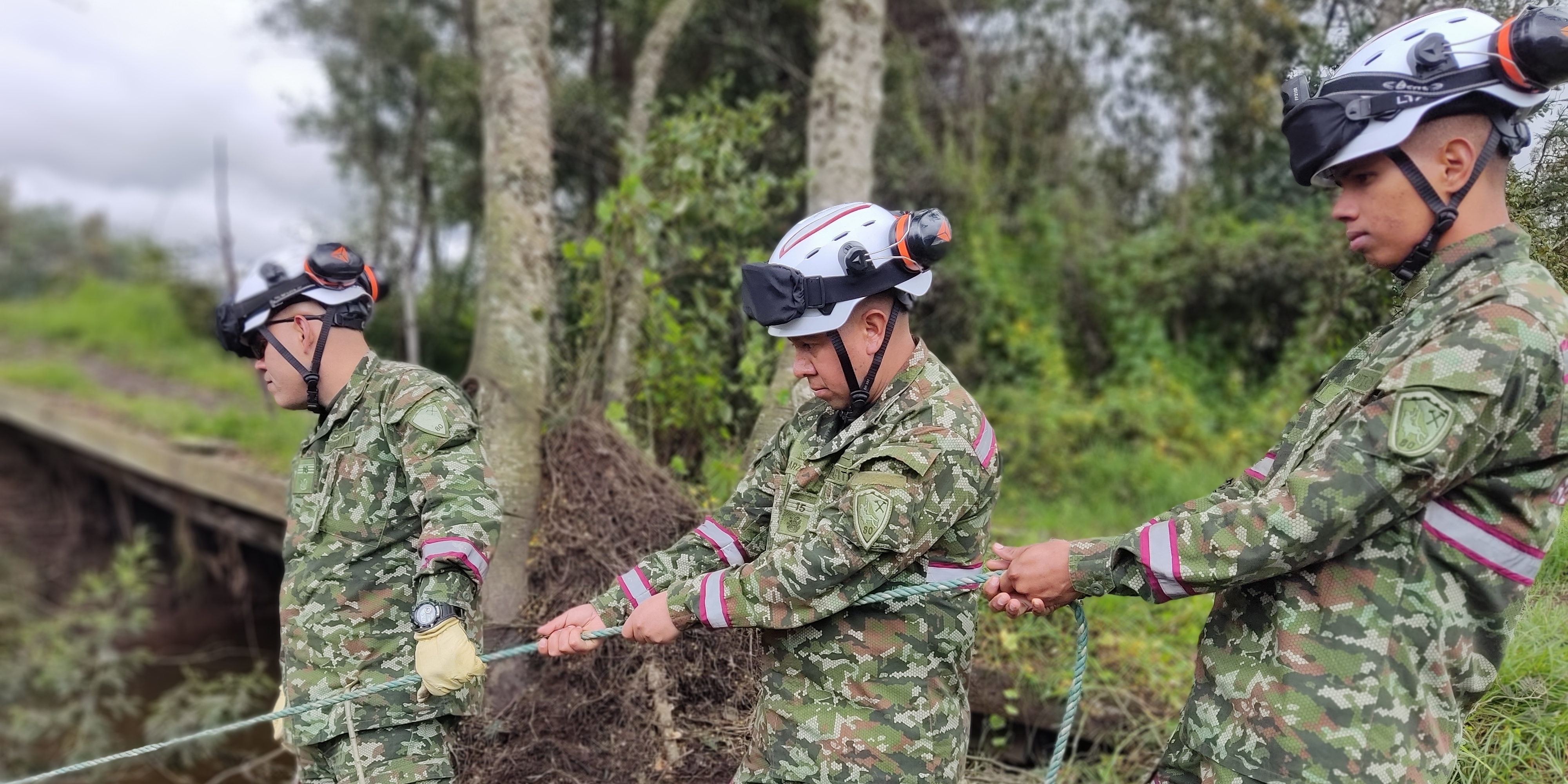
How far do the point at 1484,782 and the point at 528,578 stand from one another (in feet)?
10.4

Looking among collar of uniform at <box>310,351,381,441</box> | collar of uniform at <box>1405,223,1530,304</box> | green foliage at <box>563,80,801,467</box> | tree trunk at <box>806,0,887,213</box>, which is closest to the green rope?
collar of uniform at <box>1405,223,1530,304</box>

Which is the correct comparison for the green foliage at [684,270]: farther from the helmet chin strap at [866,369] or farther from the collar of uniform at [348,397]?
the helmet chin strap at [866,369]

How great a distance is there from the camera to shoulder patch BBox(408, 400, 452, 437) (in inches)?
95.2

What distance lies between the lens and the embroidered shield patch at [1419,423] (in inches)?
57.3

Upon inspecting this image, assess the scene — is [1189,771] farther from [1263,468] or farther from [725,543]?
[725,543]

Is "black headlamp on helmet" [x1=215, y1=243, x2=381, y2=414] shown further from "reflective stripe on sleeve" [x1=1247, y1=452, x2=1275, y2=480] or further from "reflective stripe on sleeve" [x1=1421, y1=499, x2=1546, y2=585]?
"reflective stripe on sleeve" [x1=1421, y1=499, x2=1546, y2=585]

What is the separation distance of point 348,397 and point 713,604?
126 cm

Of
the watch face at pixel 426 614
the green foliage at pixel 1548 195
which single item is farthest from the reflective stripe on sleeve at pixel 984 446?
the green foliage at pixel 1548 195

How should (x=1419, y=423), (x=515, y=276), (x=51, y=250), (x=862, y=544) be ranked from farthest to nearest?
(x=51, y=250)
(x=515, y=276)
(x=862, y=544)
(x=1419, y=423)

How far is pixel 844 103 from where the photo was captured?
495 centimetres

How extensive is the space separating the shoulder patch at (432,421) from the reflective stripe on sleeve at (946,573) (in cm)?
127

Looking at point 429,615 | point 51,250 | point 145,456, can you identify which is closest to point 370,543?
point 429,615

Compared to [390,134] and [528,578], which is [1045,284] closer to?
[528,578]

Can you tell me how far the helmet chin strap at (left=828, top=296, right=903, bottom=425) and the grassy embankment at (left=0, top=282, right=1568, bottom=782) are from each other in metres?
1.97
